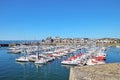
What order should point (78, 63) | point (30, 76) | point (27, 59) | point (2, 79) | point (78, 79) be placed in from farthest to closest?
point (27, 59) → point (78, 63) → point (30, 76) → point (2, 79) → point (78, 79)

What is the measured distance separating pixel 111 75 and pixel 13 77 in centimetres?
2415

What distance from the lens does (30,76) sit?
3784 centimetres

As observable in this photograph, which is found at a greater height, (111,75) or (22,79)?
(111,75)

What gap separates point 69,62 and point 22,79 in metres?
17.1

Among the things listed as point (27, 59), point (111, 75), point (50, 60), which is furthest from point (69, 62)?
point (111, 75)

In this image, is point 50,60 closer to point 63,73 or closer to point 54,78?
point 63,73

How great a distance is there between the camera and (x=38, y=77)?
121ft

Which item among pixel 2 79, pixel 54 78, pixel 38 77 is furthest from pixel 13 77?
pixel 54 78

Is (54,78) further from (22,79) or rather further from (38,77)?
(22,79)

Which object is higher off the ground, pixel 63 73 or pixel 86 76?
pixel 86 76

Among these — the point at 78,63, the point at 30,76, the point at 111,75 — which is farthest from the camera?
the point at 78,63

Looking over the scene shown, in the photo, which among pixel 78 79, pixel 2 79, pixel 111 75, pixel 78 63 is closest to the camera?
pixel 78 79

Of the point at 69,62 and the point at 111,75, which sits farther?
the point at 69,62

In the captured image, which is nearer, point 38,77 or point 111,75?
point 111,75
